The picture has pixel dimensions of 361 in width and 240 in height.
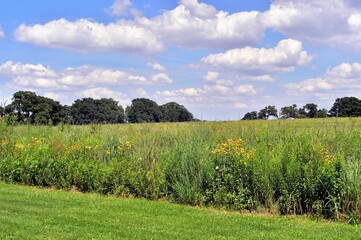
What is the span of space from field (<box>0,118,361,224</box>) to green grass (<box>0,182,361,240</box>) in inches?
18.4

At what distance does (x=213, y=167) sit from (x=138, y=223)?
2552 mm

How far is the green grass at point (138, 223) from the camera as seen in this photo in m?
6.85

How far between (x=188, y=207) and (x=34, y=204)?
3253 millimetres

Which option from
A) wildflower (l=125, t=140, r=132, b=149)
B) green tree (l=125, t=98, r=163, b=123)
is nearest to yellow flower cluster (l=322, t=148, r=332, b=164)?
wildflower (l=125, t=140, r=132, b=149)

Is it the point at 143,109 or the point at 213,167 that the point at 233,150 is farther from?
the point at 143,109

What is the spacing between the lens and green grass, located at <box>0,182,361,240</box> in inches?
270

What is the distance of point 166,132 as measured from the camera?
44.3 feet

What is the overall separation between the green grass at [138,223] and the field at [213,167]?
468 mm

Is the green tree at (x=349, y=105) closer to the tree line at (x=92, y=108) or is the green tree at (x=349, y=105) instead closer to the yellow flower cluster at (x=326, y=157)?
the tree line at (x=92, y=108)

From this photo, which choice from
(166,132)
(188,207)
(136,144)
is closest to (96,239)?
(188,207)

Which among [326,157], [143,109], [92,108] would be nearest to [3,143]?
[326,157]

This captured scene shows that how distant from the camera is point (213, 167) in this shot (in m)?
9.52

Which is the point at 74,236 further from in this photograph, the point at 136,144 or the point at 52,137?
the point at 52,137

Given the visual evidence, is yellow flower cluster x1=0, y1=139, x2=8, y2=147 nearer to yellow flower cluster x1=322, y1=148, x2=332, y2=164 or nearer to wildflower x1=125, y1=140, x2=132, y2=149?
wildflower x1=125, y1=140, x2=132, y2=149
